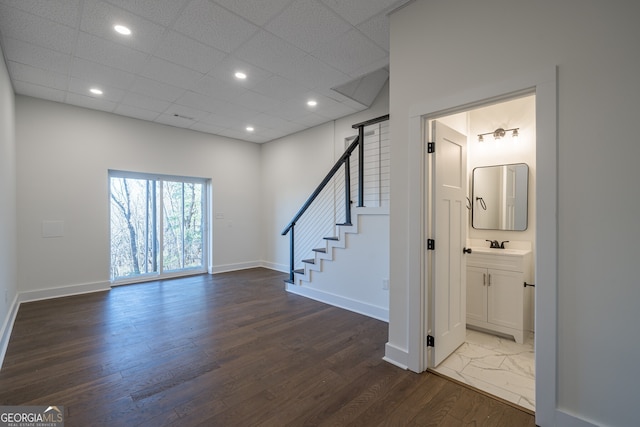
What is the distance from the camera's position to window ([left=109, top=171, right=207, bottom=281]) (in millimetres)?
5363

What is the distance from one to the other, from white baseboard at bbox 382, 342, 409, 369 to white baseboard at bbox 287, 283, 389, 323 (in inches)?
39.8

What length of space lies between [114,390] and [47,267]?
3583 millimetres

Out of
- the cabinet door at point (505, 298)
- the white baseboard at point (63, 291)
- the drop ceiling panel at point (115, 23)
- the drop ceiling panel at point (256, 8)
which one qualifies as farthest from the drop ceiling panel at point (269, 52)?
the white baseboard at point (63, 291)

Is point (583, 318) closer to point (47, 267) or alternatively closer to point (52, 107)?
point (47, 267)

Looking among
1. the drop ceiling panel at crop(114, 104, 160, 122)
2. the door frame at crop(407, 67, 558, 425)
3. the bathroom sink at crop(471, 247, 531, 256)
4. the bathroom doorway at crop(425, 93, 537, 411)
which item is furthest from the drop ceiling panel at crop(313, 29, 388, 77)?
the drop ceiling panel at crop(114, 104, 160, 122)

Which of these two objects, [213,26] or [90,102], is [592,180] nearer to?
[213,26]

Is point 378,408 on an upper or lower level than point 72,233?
lower

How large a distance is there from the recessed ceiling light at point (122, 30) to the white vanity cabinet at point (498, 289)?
425 cm

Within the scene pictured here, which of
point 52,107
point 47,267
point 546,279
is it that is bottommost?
point 47,267

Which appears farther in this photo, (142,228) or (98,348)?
(142,228)

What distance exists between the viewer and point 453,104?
2178 millimetres

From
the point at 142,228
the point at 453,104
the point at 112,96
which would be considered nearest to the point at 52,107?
the point at 112,96

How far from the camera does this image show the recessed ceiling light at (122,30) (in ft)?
8.85
